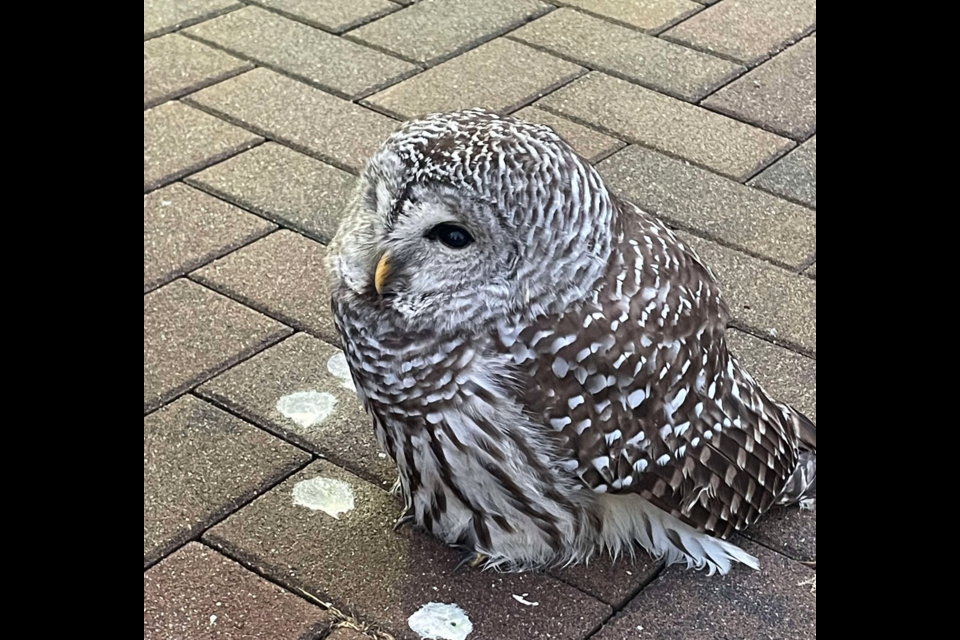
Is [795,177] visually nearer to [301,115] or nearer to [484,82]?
[484,82]

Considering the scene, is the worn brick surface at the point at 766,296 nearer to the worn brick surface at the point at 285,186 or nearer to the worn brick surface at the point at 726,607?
the worn brick surface at the point at 726,607

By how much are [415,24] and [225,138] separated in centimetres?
102

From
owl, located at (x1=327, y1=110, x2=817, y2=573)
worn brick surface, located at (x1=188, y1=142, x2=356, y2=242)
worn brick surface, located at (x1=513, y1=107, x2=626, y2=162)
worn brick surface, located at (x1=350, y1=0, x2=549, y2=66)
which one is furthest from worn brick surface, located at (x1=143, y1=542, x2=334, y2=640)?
worn brick surface, located at (x1=350, y1=0, x2=549, y2=66)

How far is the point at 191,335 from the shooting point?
3451 mm

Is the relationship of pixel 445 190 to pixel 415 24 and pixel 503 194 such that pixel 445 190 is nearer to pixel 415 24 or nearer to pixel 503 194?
pixel 503 194

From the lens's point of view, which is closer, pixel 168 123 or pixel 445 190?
pixel 445 190

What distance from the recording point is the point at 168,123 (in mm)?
4301

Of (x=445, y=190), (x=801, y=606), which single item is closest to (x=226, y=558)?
(x=445, y=190)

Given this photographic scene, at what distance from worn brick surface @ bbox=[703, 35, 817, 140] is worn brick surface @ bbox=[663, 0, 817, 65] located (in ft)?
0.34

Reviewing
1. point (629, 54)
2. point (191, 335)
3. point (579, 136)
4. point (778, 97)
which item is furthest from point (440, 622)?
point (629, 54)

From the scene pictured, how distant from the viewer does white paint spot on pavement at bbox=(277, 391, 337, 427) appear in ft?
10.6

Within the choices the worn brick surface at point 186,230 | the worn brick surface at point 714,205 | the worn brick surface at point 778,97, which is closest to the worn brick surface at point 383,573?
the worn brick surface at point 186,230

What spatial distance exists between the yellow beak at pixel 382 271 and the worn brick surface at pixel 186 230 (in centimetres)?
127

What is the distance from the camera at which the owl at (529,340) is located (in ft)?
8.07
